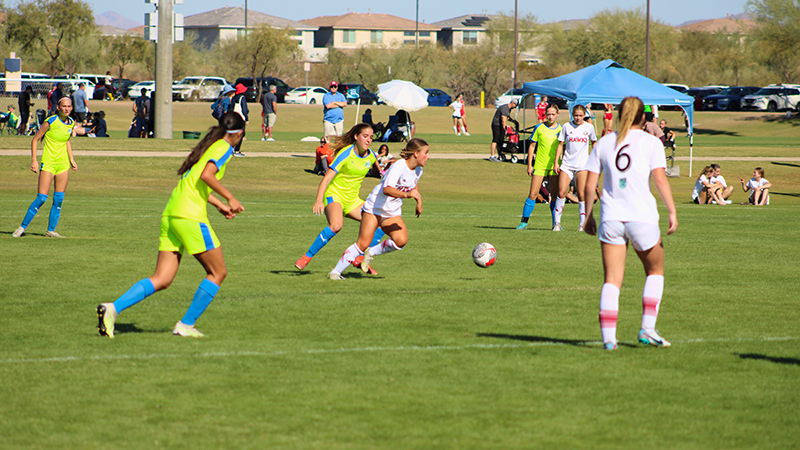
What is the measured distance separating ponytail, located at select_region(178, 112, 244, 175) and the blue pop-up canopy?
20.8 m

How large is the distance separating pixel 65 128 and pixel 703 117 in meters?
51.7

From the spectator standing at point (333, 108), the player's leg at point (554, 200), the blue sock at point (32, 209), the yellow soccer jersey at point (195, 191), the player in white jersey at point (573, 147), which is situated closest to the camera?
the yellow soccer jersey at point (195, 191)

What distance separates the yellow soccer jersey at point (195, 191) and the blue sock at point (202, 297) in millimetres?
535

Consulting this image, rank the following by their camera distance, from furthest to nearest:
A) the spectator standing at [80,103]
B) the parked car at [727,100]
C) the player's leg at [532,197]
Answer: the parked car at [727,100]
the spectator standing at [80,103]
the player's leg at [532,197]

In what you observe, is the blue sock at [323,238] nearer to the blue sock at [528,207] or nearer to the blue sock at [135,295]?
the blue sock at [135,295]

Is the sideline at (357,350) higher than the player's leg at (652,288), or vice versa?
A: the player's leg at (652,288)

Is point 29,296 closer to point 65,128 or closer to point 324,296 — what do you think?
point 324,296

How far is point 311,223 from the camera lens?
1608 cm

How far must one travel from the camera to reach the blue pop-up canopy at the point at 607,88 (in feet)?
86.6

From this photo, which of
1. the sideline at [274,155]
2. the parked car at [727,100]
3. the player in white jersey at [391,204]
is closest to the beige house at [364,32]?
the parked car at [727,100]

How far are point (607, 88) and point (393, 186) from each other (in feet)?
62.8

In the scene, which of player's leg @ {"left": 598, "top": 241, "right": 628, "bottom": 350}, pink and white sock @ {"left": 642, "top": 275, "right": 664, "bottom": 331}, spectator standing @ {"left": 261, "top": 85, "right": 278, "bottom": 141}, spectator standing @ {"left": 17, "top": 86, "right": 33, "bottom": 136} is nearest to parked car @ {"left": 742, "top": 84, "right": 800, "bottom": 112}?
spectator standing @ {"left": 261, "top": 85, "right": 278, "bottom": 141}

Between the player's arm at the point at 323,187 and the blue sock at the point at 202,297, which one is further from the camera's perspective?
the player's arm at the point at 323,187

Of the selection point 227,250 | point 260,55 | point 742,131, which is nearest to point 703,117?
point 742,131
